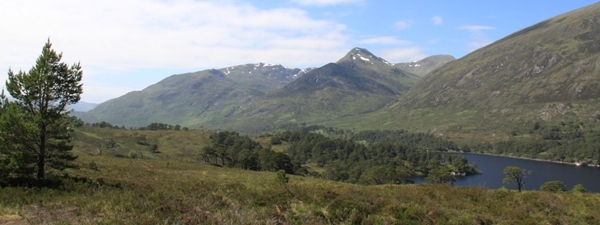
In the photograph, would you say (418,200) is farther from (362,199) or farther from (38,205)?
(38,205)

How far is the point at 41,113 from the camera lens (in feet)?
85.6

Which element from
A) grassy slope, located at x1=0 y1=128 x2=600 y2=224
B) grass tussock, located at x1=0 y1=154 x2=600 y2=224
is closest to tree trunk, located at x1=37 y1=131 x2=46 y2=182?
grassy slope, located at x1=0 y1=128 x2=600 y2=224

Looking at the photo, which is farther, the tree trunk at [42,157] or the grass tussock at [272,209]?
the tree trunk at [42,157]

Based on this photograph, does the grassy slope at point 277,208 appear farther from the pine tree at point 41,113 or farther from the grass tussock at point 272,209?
the pine tree at point 41,113

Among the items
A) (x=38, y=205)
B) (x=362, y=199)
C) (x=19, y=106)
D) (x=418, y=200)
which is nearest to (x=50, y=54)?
(x=19, y=106)

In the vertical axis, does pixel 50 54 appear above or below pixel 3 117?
above

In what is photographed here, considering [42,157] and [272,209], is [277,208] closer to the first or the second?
[272,209]

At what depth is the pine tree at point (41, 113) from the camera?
80.1 feet

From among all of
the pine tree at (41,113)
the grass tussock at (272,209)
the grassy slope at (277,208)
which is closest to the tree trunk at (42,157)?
the pine tree at (41,113)

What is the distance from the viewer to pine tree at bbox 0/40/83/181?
24.4m

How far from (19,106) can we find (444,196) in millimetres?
30506

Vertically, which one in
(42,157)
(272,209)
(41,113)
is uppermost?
(41,113)

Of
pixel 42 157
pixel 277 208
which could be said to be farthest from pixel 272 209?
pixel 42 157

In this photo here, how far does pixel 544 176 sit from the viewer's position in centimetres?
19638
